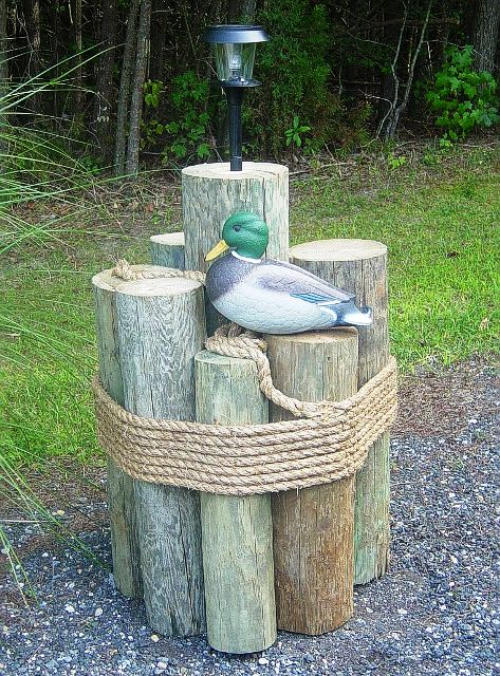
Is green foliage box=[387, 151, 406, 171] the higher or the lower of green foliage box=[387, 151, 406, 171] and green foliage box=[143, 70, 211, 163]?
the lower

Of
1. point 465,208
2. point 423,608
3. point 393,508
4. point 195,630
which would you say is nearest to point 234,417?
point 195,630

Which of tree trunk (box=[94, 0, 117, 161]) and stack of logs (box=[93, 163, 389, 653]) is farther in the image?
tree trunk (box=[94, 0, 117, 161])

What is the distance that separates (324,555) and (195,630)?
0.43m

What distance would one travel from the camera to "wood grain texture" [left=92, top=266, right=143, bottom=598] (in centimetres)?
273

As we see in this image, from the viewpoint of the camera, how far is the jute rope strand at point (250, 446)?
2.49 m

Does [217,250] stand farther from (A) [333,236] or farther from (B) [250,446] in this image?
(A) [333,236]

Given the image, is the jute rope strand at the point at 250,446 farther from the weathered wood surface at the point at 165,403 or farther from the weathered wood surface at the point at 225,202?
the weathered wood surface at the point at 225,202

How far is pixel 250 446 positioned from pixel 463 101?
6495 mm

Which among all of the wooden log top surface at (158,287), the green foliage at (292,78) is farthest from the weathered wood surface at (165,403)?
the green foliage at (292,78)

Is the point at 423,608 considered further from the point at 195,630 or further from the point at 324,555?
the point at 195,630

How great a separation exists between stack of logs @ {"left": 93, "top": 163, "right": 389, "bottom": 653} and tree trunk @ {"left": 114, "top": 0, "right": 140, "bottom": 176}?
477 centimetres

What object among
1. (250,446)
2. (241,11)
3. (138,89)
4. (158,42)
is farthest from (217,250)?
(158,42)

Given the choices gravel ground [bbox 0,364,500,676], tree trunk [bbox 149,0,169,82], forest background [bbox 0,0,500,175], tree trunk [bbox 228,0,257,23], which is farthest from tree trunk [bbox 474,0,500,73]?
gravel ground [bbox 0,364,500,676]

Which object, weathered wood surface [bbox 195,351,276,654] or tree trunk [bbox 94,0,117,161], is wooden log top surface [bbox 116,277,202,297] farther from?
tree trunk [bbox 94,0,117,161]
